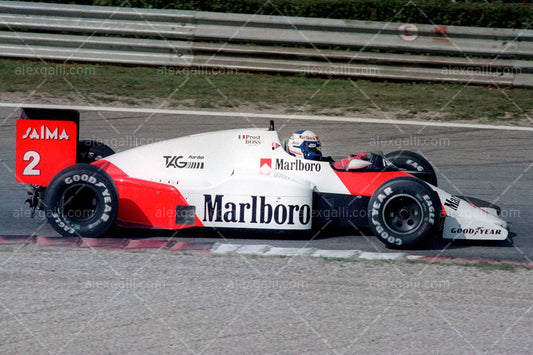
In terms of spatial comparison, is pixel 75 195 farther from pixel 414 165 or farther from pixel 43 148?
pixel 414 165

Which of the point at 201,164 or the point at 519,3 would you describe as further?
the point at 519,3

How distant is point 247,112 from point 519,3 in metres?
6.25

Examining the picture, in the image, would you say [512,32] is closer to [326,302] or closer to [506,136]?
[506,136]

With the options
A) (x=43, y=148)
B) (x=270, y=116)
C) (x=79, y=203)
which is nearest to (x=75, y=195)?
(x=79, y=203)

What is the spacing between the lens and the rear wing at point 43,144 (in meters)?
7.16

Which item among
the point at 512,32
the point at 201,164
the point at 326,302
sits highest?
the point at 512,32

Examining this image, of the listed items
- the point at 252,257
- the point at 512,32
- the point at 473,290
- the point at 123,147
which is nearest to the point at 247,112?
the point at 123,147

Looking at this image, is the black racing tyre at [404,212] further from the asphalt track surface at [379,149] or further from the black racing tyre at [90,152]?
the black racing tyre at [90,152]

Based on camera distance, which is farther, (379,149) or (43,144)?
(379,149)

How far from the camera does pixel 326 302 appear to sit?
561 centimetres

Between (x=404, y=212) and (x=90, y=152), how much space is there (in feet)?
10.7

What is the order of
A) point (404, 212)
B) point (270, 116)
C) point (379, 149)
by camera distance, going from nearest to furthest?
point (404, 212) < point (379, 149) < point (270, 116)

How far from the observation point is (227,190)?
693 cm

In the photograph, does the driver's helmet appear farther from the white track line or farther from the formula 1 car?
the white track line
